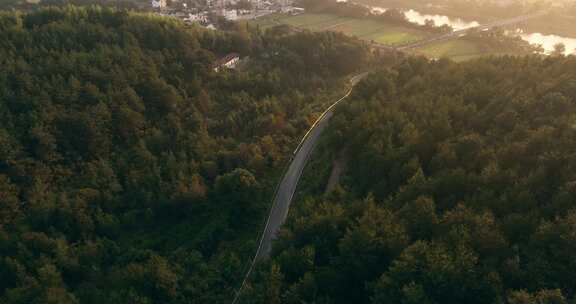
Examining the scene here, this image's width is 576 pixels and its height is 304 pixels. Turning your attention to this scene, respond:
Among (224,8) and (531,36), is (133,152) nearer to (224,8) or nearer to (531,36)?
(224,8)

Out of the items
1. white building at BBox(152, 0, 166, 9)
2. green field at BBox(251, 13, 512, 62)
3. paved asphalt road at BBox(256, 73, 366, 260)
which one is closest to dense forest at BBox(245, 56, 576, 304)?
paved asphalt road at BBox(256, 73, 366, 260)

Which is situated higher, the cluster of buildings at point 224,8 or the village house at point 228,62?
the cluster of buildings at point 224,8

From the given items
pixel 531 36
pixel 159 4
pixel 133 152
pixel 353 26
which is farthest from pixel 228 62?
pixel 531 36

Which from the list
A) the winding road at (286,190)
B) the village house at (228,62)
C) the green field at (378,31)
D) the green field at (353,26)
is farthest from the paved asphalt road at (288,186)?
the green field at (353,26)

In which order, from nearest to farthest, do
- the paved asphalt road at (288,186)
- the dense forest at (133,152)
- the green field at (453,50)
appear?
the dense forest at (133,152) < the paved asphalt road at (288,186) < the green field at (453,50)

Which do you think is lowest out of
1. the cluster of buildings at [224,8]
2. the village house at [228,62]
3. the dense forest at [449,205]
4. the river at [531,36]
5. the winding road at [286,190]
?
the winding road at [286,190]

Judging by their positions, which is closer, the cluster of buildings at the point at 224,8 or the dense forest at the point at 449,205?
the dense forest at the point at 449,205

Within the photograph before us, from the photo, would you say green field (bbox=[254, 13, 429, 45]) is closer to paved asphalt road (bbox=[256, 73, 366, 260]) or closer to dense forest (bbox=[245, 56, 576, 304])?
paved asphalt road (bbox=[256, 73, 366, 260])

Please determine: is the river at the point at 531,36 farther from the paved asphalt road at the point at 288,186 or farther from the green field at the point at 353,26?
the paved asphalt road at the point at 288,186
